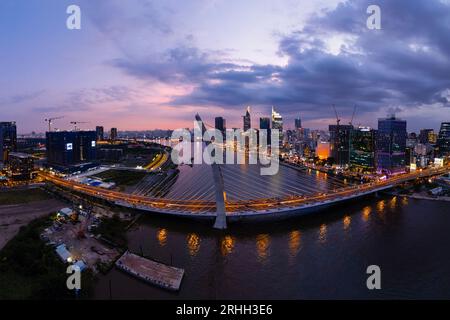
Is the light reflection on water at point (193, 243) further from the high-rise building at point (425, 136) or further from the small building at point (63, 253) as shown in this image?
the high-rise building at point (425, 136)

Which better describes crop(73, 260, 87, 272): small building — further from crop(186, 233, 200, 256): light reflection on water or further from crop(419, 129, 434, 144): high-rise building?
crop(419, 129, 434, 144): high-rise building

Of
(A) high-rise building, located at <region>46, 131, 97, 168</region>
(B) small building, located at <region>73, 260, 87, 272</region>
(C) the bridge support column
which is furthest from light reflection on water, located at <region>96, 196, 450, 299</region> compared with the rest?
(A) high-rise building, located at <region>46, 131, 97, 168</region>

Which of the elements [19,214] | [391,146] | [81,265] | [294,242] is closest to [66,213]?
[19,214]

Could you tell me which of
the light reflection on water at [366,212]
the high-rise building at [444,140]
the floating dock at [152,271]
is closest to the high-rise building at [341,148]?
the high-rise building at [444,140]

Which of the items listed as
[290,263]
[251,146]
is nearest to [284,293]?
[290,263]
